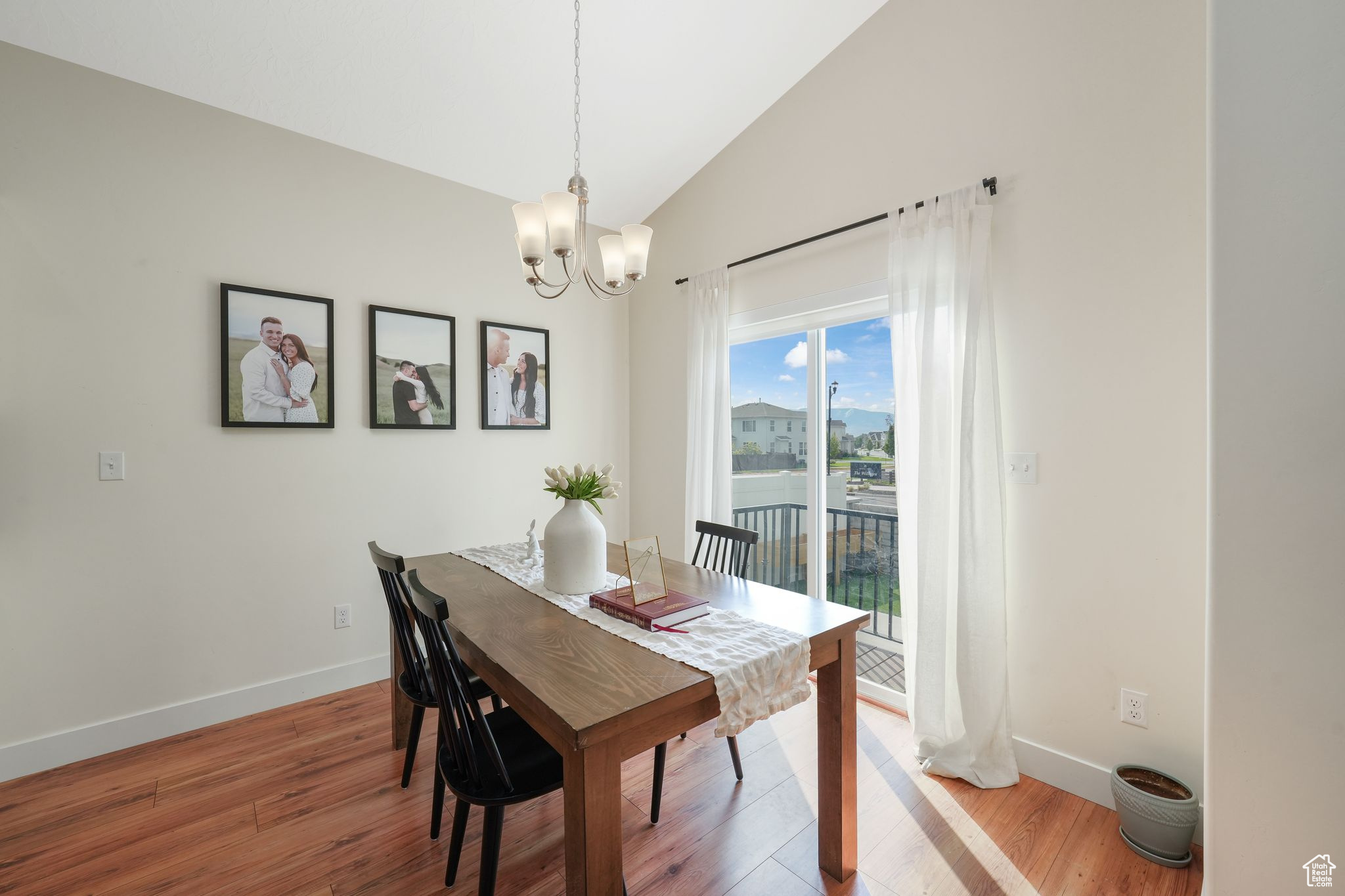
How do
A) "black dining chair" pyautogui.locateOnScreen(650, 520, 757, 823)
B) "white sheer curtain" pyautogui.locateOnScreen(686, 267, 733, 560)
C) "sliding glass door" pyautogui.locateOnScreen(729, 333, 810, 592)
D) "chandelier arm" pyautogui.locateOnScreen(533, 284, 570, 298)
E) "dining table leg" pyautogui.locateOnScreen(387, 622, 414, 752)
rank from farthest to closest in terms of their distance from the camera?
"white sheer curtain" pyautogui.locateOnScreen(686, 267, 733, 560)
"sliding glass door" pyautogui.locateOnScreen(729, 333, 810, 592)
"dining table leg" pyautogui.locateOnScreen(387, 622, 414, 752)
"chandelier arm" pyautogui.locateOnScreen(533, 284, 570, 298)
"black dining chair" pyautogui.locateOnScreen(650, 520, 757, 823)

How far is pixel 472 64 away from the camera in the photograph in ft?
8.17

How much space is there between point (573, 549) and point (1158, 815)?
1.96 metres

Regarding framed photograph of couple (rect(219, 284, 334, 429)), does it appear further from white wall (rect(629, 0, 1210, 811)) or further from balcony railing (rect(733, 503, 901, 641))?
white wall (rect(629, 0, 1210, 811))

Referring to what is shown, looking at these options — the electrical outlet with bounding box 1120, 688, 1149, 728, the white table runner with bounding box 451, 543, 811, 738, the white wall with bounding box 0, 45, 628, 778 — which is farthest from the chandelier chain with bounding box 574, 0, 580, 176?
the electrical outlet with bounding box 1120, 688, 1149, 728

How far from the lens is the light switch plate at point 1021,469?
7.02ft

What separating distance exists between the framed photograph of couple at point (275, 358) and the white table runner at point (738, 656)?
192cm

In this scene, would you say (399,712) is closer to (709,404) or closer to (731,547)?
(731,547)

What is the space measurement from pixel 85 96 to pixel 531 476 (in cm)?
256

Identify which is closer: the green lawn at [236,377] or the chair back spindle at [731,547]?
the chair back spindle at [731,547]

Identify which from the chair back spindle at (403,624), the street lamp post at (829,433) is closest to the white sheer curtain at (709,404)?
the street lamp post at (829,433)

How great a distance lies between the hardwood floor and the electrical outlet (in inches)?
13.2

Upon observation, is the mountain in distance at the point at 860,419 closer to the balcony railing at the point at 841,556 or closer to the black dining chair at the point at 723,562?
the balcony railing at the point at 841,556

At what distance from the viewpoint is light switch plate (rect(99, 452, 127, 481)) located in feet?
7.61

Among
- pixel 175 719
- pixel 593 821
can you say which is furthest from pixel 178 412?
pixel 593 821
